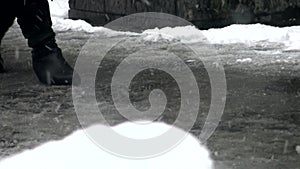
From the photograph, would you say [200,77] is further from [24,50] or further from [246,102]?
[24,50]

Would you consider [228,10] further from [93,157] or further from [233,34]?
[93,157]

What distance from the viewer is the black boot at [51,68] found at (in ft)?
13.0

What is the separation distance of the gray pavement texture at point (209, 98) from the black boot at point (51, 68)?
7 cm

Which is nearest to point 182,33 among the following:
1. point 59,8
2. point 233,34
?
point 233,34

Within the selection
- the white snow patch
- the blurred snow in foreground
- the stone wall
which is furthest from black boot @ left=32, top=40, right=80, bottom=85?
the white snow patch

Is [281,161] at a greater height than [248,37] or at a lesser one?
greater

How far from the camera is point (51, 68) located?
13.0 ft

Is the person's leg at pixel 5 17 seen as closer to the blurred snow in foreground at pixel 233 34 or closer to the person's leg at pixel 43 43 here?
the person's leg at pixel 43 43

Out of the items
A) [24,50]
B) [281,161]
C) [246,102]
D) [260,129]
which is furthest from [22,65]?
[281,161]

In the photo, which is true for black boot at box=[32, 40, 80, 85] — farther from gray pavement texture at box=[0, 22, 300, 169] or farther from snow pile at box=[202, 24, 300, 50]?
snow pile at box=[202, 24, 300, 50]

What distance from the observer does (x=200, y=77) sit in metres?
4.09

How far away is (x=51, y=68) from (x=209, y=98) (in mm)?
1092

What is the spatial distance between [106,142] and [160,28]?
118 inches

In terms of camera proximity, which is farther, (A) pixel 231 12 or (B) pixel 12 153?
(A) pixel 231 12
